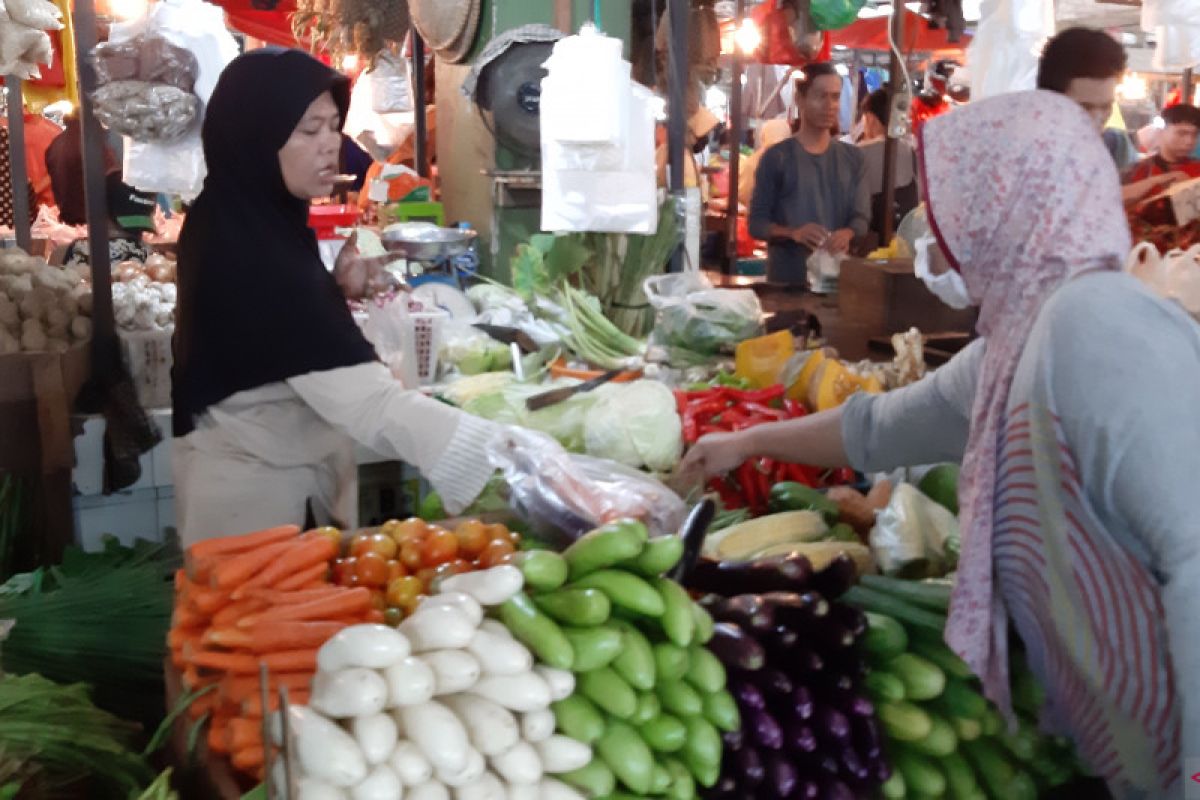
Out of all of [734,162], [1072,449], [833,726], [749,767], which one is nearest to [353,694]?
[749,767]

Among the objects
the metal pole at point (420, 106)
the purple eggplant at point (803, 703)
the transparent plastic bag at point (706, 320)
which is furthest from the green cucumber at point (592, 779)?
the metal pole at point (420, 106)

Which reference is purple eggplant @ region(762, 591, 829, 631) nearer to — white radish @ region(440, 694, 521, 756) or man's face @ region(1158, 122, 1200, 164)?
white radish @ region(440, 694, 521, 756)

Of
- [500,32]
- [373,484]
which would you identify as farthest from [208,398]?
[500,32]

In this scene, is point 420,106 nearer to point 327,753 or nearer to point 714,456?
point 714,456

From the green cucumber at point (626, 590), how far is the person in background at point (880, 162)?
6.69 meters

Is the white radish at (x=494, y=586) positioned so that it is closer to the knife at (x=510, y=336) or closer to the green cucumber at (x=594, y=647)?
the green cucumber at (x=594, y=647)

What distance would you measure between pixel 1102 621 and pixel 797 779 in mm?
543

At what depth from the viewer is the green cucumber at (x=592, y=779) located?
158 cm

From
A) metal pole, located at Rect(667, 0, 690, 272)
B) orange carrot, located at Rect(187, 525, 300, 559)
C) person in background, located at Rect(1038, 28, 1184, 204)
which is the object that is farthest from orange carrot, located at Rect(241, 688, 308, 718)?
person in background, located at Rect(1038, 28, 1184, 204)

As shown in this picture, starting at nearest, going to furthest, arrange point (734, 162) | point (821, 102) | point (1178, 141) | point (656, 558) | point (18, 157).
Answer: point (656, 558) → point (18, 157) → point (821, 102) → point (1178, 141) → point (734, 162)

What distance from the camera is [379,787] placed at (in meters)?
1.44

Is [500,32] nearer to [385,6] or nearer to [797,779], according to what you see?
[385,6]

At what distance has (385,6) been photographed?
7109 millimetres

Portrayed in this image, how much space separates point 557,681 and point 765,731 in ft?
1.17
